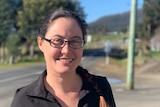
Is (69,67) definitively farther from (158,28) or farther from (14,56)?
(158,28)

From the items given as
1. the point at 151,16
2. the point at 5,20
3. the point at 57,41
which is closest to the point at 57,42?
the point at 57,41

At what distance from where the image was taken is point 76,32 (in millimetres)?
2730

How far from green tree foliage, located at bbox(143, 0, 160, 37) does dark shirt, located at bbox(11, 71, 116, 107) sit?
296 ft

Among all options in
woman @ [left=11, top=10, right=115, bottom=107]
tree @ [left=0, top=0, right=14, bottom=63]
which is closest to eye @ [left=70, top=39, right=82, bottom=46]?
woman @ [left=11, top=10, right=115, bottom=107]

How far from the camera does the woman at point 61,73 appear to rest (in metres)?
2.68

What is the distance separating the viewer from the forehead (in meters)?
2.69

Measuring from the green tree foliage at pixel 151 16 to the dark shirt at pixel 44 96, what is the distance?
90.3 meters

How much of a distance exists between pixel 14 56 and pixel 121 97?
109 ft

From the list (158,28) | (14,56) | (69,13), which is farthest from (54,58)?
(158,28)

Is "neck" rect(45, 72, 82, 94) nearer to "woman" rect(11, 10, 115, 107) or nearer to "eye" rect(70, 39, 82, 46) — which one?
"woman" rect(11, 10, 115, 107)

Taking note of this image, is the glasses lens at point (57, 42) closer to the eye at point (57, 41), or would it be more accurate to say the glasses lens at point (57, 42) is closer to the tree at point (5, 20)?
the eye at point (57, 41)

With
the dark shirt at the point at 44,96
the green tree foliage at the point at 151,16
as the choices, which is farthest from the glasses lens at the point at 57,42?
the green tree foliage at the point at 151,16

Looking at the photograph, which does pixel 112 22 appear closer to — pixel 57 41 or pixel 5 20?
pixel 5 20

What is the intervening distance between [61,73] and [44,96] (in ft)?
0.54
